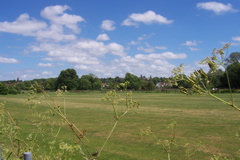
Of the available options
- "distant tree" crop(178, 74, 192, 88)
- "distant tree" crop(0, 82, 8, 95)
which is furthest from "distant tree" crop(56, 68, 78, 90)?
"distant tree" crop(178, 74, 192, 88)

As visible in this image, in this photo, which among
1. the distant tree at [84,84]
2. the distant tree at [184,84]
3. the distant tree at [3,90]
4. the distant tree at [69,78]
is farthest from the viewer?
the distant tree at [84,84]

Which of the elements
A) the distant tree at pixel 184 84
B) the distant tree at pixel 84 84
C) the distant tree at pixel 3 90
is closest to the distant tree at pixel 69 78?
the distant tree at pixel 84 84

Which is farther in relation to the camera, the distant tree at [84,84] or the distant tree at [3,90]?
the distant tree at [84,84]

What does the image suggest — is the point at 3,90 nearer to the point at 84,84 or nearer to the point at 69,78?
the point at 69,78

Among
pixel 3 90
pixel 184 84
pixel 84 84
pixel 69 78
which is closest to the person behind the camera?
pixel 184 84

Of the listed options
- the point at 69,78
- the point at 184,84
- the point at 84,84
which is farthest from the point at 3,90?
the point at 184,84

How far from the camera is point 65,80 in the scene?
118 metres

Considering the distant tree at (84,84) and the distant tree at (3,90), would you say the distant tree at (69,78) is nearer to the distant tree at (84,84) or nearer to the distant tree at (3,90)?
the distant tree at (84,84)

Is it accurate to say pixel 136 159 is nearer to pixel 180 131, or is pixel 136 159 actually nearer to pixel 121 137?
pixel 121 137

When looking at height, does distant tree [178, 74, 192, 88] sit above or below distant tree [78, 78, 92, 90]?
below

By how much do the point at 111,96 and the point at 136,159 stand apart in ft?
22.3

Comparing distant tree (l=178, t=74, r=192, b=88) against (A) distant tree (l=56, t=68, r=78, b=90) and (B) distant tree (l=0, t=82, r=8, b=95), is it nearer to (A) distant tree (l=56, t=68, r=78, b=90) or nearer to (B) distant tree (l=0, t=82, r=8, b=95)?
(B) distant tree (l=0, t=82, r=8, b=95)

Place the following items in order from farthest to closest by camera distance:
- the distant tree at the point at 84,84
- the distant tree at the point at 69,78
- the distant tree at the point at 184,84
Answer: the distant tree at the point at 84,84, the distant tree at the point at 69,78, the distant tree at the point at 184,84

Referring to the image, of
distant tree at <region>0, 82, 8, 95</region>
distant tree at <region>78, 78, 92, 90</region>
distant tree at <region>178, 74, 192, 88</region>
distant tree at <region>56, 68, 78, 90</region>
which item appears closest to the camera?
distant tree at <region>178, 74, 192, 88</region>
